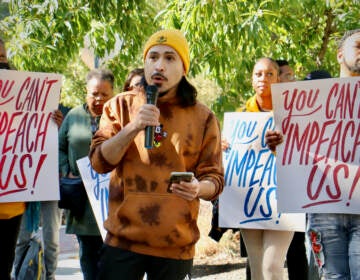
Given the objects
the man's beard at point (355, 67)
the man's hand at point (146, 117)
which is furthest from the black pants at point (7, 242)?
the man's beard at point (355, 67)

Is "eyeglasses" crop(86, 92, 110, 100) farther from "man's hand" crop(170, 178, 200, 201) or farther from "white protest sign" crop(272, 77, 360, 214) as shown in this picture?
"man's hand" crop(170, 178, 200, 201)

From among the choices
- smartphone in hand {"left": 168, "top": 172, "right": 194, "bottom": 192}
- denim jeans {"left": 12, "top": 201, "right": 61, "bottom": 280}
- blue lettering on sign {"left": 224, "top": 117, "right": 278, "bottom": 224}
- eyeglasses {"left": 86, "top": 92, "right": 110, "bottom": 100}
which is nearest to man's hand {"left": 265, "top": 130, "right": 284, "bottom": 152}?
blue lettering on sign {"left": 224, "top": 117, "right": 278, "bottom": 224}

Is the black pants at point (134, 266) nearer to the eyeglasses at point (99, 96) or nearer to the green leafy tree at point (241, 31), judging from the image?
the eyeglasses at point (99, 96)

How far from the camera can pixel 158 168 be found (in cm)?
338

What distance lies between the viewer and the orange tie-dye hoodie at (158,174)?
132 inches

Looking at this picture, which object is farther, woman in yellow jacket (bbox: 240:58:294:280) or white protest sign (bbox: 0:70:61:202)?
woman in yellow jacket (bbox: 240:58:294:280)

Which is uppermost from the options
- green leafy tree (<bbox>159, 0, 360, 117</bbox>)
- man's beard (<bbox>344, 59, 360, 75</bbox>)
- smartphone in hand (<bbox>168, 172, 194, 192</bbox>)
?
green leafy tree (<bbox>159, 0, 360, 117</bbox>)

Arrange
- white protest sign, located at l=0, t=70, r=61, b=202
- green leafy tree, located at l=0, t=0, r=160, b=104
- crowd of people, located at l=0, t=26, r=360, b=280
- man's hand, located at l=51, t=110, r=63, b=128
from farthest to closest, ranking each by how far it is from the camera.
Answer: green leafy tree, located at l=0, t=0, r=160, b=104
man's hand, located at l=51, t=110, r=63, b=128
white protest sign, located at l=0, t=70, r=61, b=202
crowd of people, located at l=0, t=26, r=360, b=280

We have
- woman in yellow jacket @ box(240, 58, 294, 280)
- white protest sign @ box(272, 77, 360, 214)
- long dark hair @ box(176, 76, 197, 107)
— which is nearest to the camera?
long dark hair @ box(176, 76, 197, 107)

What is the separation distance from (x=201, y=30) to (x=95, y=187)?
1.92m

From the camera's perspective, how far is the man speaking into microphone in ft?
11.0

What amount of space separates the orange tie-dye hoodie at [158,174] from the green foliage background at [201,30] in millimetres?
3077

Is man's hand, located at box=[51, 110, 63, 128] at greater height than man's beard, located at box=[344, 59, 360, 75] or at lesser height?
lesser

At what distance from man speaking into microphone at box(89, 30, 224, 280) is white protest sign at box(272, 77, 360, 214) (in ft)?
3.37
